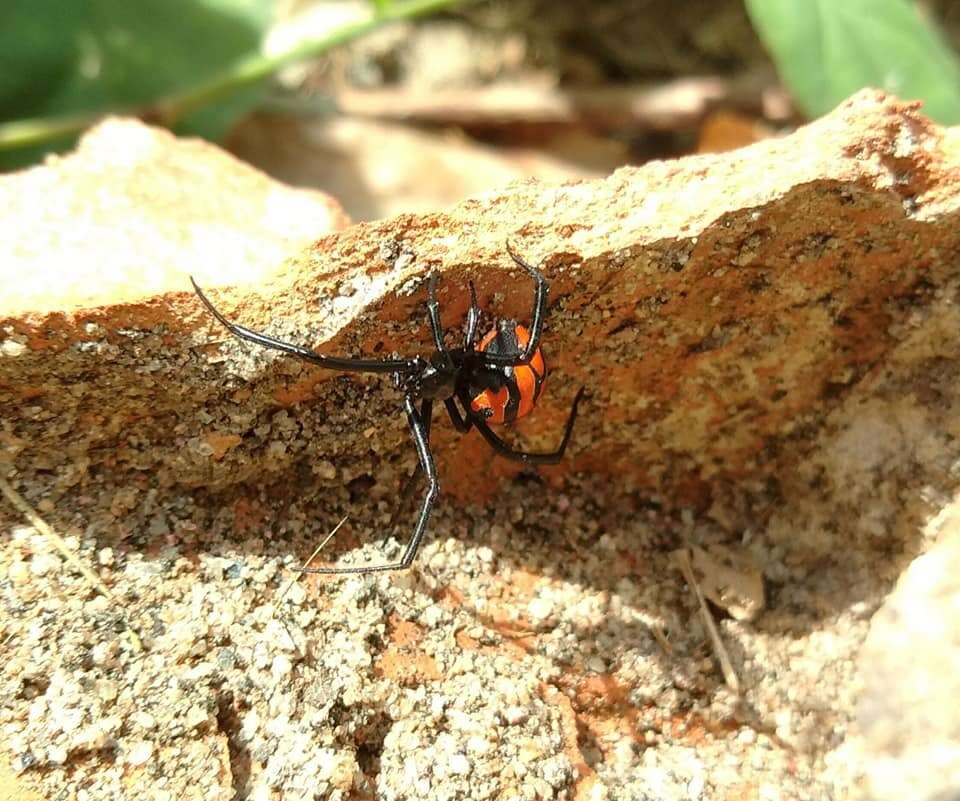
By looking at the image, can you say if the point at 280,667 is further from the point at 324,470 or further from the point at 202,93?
the point at 202,93

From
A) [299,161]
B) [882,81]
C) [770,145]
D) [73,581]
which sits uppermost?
[299,161]

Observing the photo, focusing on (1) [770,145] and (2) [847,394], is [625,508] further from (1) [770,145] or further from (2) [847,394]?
(1) [770,145]

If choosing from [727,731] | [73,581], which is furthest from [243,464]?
[727,731]

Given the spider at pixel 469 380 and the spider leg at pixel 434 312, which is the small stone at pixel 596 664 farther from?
the spider leg at pixel 434 312

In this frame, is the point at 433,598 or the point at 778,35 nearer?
the point at 433,598

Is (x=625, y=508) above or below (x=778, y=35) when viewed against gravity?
below

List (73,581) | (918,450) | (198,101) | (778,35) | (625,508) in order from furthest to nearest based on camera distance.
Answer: (198,101)
(778,35)
(625,508)
(918,450)
(73,581)

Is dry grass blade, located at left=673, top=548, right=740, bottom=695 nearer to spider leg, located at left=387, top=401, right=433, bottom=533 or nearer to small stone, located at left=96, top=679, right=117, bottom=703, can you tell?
spider leg, located at left=387, top=401, right=433, bottom=533
